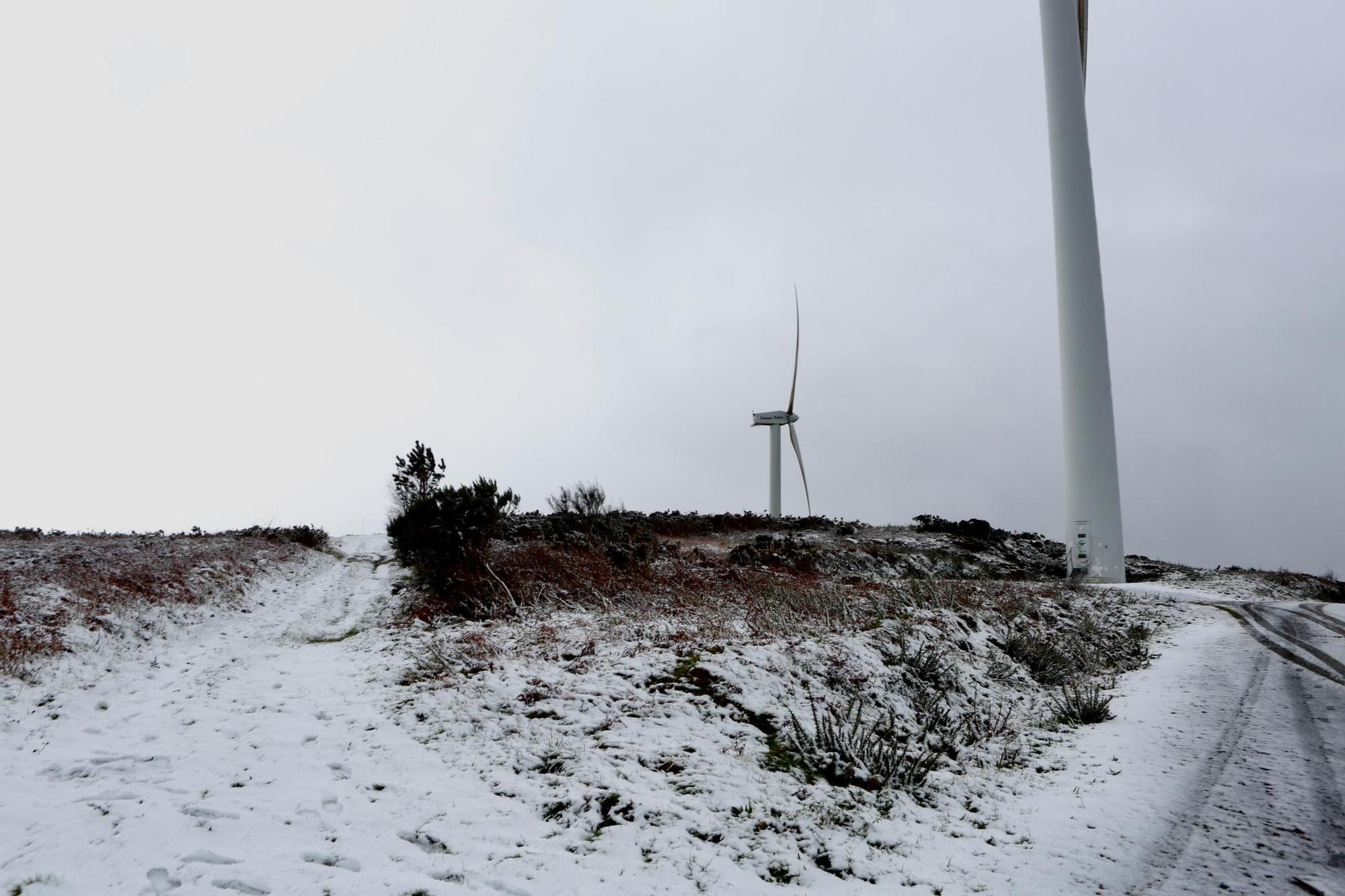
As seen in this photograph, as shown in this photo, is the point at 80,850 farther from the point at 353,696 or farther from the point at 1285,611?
the point at 1285,611

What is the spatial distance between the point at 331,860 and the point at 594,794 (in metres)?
1.95

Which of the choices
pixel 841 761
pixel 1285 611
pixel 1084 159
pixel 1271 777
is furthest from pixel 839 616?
pixel 1084 159

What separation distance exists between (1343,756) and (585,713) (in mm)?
6830

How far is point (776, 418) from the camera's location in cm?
4400

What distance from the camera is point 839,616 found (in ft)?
35.4

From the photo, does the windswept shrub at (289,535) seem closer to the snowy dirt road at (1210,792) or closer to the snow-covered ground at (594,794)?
the snow-covered ground at (594,794)

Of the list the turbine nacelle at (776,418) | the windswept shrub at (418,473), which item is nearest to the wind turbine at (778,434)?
the turbine nacelle at (776,418)

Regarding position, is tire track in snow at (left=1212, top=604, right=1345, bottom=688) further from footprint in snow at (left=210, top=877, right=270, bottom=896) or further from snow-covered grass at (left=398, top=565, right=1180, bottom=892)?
footprint in snow at (left=210, top=877, right=270, bottom=896)

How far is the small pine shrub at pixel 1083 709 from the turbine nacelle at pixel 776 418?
35.7m

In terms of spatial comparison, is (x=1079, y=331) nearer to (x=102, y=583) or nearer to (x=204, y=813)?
(x=204, y=813)

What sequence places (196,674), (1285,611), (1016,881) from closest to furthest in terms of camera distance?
(1016,881), (196,674), (1285,611)

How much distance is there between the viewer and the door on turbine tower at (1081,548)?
27109 mm

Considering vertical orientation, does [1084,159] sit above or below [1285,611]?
above

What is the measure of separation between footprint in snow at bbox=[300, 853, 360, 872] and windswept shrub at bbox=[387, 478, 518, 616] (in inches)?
352
